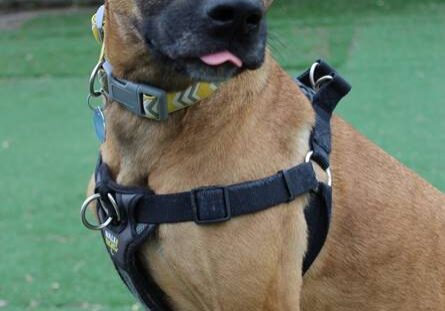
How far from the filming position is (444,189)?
19.6 feet

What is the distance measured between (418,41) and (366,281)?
28.0 ft

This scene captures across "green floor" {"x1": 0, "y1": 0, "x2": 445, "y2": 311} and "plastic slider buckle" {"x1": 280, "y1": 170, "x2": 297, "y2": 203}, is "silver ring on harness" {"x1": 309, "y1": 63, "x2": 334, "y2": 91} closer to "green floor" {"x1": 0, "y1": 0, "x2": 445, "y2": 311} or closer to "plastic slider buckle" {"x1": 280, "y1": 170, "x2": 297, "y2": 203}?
"green floor" {"x1": 0, "y1": 0, "x2": 445, "y2": 311}

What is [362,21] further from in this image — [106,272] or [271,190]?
[271,190]

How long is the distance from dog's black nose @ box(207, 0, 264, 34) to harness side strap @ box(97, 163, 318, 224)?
0.50 metres

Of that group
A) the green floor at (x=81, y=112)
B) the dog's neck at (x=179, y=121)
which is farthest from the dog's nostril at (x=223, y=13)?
the green floor at (x=81, y=112)

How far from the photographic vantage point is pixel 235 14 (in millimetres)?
2293

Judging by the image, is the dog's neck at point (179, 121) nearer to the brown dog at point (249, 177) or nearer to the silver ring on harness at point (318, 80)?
the brown dog at point (249, 177)

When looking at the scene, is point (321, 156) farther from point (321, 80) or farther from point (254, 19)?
point (254, 19)

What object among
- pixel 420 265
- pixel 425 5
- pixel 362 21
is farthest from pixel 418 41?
pixel 420 265

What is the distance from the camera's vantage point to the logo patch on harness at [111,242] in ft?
9.03

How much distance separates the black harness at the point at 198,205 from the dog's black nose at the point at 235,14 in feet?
1.67

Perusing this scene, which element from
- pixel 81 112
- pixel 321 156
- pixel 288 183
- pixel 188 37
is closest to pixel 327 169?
pixel 321 156

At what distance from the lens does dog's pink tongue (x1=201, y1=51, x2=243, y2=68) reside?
242 cm

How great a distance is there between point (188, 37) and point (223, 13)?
0.15m
